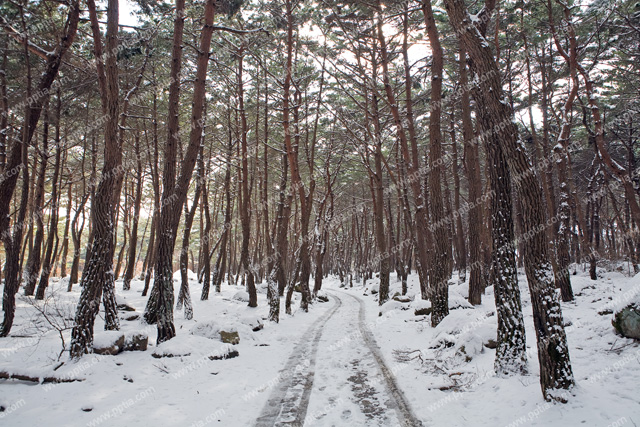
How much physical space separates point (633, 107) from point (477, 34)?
43.7ft

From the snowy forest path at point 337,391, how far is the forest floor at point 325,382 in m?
0.02

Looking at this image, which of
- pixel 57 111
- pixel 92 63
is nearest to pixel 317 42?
pixel 92 63

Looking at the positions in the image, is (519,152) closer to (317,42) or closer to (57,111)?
(317,42)

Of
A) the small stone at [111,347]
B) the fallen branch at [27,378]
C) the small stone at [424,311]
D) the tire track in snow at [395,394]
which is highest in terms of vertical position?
the small stone at [111,347]

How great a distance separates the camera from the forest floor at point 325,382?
176 inches

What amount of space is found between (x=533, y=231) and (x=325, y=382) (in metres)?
4.09

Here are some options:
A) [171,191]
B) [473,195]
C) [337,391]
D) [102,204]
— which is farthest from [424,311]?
[102,204]

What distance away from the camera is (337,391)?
5.55 meters

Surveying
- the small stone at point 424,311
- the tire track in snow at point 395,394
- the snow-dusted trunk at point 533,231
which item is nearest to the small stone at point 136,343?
the tire track in snow at point 395,394

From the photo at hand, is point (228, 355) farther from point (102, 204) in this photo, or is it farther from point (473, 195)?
point (473, 195)

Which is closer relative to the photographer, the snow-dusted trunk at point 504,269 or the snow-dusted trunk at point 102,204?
the snow-dusted trunk at point 504,269

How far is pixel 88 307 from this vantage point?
6688 millimetres

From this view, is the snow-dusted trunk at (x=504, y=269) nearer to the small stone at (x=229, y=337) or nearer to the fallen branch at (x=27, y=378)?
the small stone at (x=229, y=337)

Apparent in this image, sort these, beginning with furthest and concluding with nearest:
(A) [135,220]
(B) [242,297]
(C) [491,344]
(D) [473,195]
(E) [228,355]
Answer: (B) [242,297], (A) [135,220], (D) [473,195], (E) [228,355], (C) [491,344]
